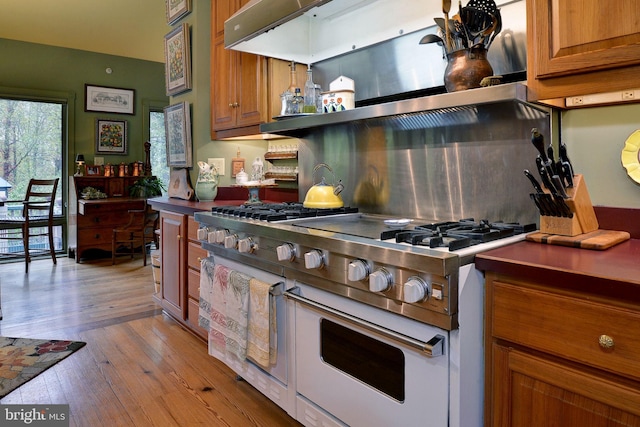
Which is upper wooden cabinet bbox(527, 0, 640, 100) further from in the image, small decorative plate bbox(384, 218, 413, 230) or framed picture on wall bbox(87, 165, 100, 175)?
framed picture on wall bbox(87, 165, 100, 175)

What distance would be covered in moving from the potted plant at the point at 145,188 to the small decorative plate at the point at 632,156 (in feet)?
18.1

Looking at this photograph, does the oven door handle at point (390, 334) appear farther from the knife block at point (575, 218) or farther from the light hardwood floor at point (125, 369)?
the light hardwood floor at point (125, 369)

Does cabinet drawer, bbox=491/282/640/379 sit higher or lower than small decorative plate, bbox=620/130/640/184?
lower

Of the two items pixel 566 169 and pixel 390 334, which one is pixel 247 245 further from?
pixel 566 169

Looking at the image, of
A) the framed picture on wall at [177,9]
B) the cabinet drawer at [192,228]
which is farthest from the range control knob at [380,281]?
the framed picture on wall at [177,9]

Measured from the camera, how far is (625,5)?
118cm

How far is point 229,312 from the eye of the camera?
6.69ft

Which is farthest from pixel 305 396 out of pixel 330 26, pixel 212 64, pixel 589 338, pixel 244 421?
pixel 212 64

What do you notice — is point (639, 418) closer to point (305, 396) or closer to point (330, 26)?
point (305, 396)

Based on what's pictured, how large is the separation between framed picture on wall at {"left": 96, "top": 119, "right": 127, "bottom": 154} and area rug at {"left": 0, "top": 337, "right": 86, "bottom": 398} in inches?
142

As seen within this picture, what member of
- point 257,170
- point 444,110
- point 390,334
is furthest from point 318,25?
point 390,334

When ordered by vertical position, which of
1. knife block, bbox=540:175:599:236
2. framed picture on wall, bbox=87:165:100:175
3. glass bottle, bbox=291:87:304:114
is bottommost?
knife block, bbox=540:175:599:236

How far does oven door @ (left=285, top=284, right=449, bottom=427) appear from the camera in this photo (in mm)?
1243

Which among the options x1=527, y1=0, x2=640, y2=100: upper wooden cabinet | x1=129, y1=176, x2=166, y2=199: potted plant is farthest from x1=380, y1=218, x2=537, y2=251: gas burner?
x1=129, y1=176, x2=166, y2=199: potted plant
